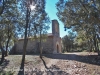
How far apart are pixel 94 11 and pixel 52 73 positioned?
641 cm

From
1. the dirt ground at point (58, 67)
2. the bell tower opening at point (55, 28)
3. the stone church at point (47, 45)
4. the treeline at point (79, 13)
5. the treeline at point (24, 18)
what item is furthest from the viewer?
the bell tower opening at point (55, 28)

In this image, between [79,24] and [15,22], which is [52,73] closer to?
[79,24]

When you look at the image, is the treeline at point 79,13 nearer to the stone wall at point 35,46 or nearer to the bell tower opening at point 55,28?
the stone wall at point 35,46

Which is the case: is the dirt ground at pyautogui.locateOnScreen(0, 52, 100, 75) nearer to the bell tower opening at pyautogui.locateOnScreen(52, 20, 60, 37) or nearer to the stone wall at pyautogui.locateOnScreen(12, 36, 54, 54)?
the stone wall at pyautogui.locateOnScreen(12, 36, 54, 54)

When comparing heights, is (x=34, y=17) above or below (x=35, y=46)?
above

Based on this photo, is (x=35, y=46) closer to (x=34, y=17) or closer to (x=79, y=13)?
(x=34, y=17)

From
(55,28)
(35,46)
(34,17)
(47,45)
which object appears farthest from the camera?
(55,28)

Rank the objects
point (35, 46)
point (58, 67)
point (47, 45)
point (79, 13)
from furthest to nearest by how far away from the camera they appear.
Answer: point (35, 46) → point (47, 45) → point (79, 13) → point (58, 67)

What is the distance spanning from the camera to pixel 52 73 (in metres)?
10.9

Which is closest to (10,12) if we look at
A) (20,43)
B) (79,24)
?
(79,24)

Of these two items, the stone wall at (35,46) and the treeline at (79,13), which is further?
the stone wall at (35,46)

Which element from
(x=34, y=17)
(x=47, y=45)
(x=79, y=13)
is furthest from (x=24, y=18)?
(x=47, y=45)

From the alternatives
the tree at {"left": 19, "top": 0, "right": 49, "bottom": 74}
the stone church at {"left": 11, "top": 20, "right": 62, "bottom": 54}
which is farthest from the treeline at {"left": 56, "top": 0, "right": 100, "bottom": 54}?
the stone church at {"left": 11, "top": 20, "right": 62, "bottom": 54}

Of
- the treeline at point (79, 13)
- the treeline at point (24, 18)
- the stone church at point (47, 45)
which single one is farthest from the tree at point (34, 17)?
the stone church at point (47, 45)
